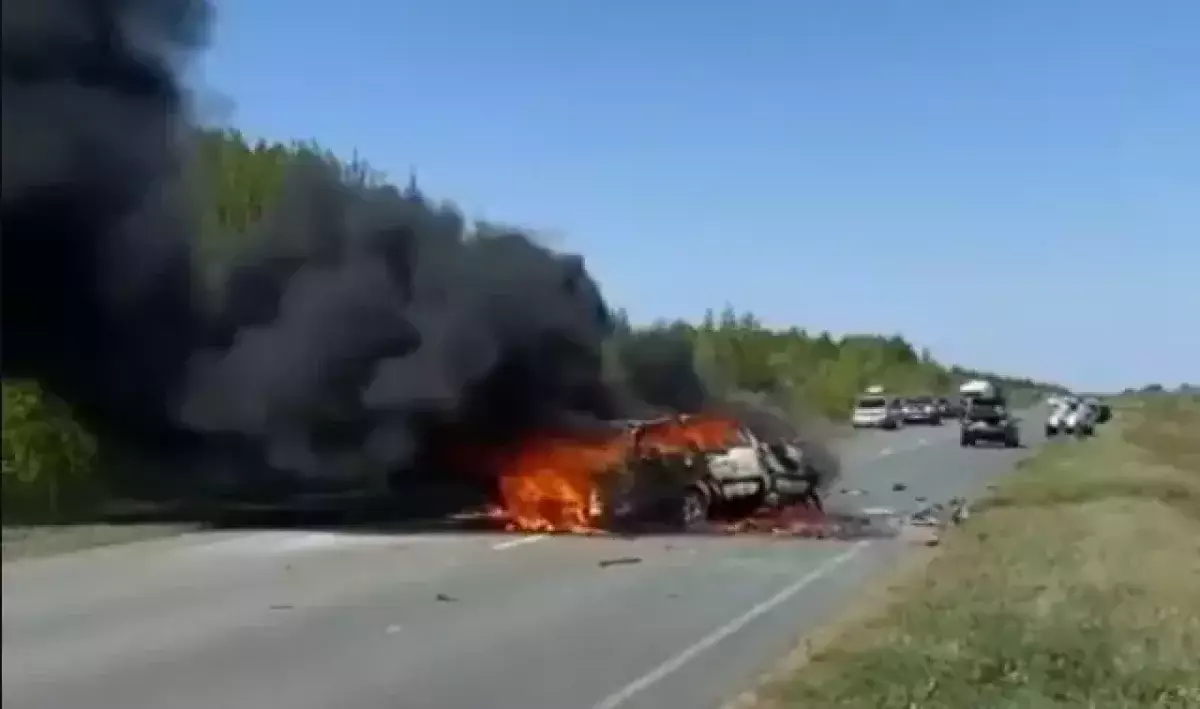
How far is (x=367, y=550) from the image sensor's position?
1817 cm

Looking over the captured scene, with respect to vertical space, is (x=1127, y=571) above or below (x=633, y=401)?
below

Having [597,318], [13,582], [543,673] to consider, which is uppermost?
[597,318]

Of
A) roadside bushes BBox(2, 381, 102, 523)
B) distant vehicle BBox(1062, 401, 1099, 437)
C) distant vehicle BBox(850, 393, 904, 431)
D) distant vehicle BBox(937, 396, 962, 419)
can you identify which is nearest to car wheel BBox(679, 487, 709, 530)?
roadside bushes BBox(2, 381, 102, 523)

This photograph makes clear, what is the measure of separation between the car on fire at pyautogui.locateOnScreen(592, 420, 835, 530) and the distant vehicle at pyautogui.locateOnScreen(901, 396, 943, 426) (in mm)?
61218

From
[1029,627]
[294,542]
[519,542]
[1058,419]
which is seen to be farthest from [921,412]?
[1029,627]

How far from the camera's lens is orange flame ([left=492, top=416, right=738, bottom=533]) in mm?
21203

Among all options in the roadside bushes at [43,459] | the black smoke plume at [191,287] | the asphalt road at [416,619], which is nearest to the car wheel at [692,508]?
the asphalt road at [416,619]

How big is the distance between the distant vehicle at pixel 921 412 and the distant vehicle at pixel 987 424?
29.3m

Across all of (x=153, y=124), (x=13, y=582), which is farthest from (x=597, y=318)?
(x=13, y=582)

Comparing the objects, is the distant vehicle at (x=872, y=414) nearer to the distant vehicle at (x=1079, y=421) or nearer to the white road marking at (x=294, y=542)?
the distant vehicle at (x=1079, y=421)

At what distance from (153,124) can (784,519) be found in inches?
724

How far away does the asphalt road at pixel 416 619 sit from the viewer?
9055 millimetres

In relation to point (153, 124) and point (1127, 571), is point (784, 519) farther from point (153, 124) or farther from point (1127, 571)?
point (153, 124)

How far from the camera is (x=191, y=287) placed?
589cm
